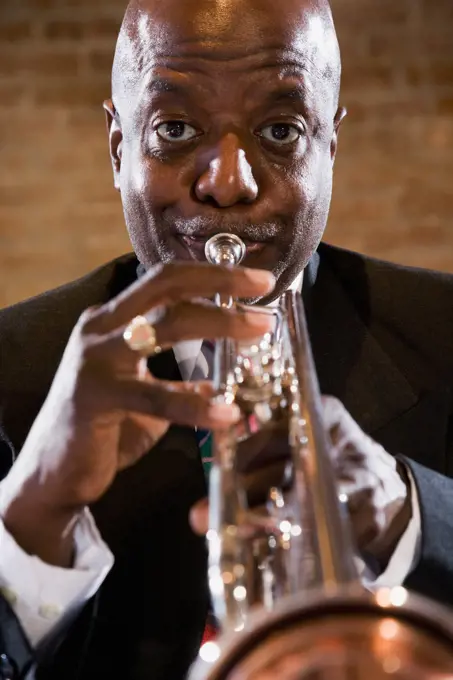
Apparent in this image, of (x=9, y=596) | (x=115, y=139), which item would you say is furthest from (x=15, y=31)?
(x=9, y=596)

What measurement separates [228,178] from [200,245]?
0.40 ft

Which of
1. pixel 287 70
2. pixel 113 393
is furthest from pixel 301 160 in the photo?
pixel 113 393

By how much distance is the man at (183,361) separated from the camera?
1.14m

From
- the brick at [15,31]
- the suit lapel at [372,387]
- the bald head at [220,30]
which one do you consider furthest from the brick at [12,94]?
the suit lapel at [372,387]

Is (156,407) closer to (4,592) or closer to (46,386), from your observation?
(4,592)

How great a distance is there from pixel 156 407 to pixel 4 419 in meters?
0.73

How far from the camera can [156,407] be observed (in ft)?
3.51

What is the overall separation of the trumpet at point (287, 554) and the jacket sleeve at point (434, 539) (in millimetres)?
255

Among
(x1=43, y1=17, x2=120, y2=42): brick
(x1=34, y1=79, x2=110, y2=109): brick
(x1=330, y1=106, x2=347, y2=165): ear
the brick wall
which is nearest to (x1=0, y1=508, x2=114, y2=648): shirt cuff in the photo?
(x1=330, y1=106, x2=347, y2=165): ear

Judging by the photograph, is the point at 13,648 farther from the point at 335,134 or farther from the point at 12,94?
the point at 12,94

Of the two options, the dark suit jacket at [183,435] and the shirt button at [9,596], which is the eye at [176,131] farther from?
the shirt button at [9,596]

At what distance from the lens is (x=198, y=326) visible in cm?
109

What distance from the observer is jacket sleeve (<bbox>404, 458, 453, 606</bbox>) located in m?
1.34

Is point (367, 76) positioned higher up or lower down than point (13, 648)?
higher up
